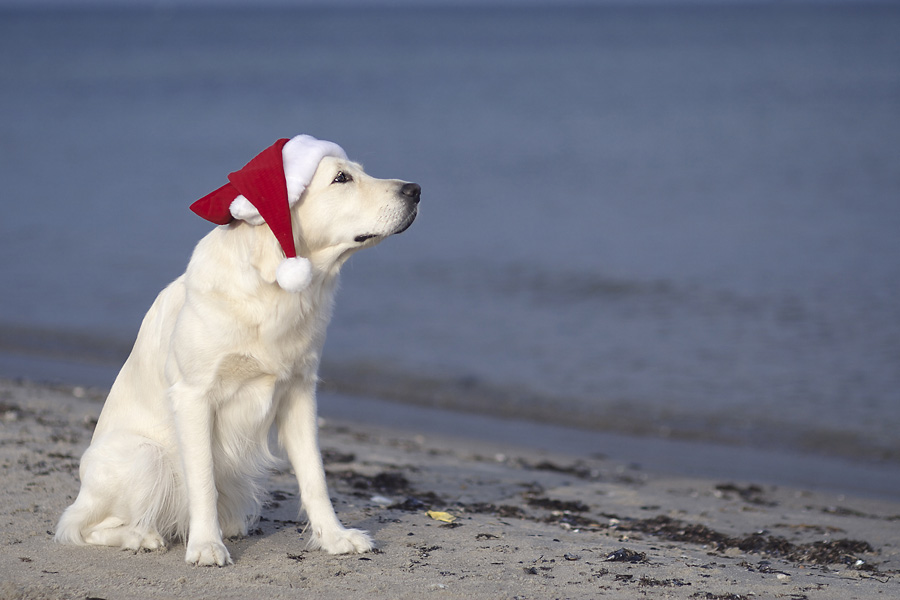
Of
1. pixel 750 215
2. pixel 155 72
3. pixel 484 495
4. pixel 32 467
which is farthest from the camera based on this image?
pixel 155 72

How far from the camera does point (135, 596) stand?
3.64m

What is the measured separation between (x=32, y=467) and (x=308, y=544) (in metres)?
2.07

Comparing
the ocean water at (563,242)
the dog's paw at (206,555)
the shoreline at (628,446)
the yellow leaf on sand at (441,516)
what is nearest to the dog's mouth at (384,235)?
the dog's paw at (206,555)

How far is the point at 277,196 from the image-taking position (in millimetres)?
3758

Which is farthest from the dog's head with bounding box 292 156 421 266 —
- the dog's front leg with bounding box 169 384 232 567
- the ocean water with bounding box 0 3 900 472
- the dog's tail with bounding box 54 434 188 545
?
the ocean water with bounding box 0 3 900 472

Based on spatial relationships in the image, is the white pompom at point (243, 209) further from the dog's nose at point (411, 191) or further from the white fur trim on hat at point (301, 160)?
the dog's nose at point (411, 191)

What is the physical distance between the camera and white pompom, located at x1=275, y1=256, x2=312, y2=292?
3730mm

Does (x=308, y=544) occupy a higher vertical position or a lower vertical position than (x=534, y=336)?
lower

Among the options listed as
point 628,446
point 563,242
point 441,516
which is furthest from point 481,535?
point 563,242

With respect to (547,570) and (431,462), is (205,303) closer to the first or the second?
(547,570)

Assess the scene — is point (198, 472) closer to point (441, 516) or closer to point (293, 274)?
point (293, 274)

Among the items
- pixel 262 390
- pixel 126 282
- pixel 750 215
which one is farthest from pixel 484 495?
pixel 750 215

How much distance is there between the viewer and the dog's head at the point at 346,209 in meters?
3.88

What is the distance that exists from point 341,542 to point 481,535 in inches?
30.8
